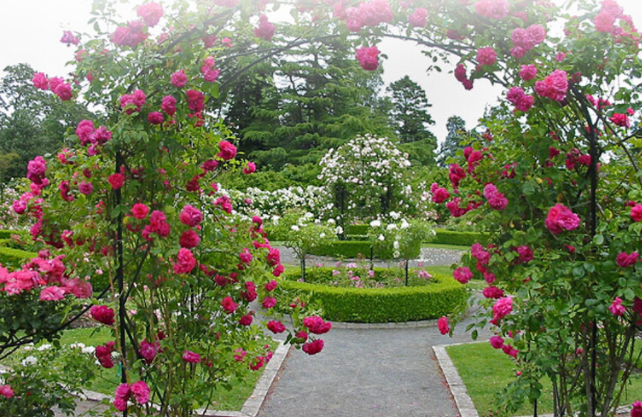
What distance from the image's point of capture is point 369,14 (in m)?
2.30

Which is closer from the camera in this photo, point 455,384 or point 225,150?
point 225,150

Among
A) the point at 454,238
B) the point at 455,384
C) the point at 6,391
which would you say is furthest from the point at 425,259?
the point at 6,391

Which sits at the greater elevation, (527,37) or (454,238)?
(527,37)

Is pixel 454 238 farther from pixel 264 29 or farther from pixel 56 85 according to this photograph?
pixel 56 85

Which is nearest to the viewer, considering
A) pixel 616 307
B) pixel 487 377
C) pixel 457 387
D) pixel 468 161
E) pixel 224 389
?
pixel 616 307

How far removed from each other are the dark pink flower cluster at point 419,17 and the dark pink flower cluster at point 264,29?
65 centimetres

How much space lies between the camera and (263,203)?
16.7 metres

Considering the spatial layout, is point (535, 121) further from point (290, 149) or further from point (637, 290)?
point (290, 149)

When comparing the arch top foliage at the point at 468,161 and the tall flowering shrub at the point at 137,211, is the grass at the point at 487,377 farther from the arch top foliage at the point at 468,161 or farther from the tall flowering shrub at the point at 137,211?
the tall flowering shrub at the point at 137,211

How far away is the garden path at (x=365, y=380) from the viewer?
4285 millimetres

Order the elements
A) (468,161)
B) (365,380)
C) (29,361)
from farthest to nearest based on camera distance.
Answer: (365,380) → (29,361) → (468,161)

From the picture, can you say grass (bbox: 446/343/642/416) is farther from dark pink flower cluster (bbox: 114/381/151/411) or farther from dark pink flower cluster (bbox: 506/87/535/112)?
dark pink flower cluster (bbox: 114/381/151/411)

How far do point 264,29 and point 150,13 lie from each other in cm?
52

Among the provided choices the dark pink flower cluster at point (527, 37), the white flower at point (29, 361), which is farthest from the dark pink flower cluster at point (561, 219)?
the white flower at point (29, 361)
